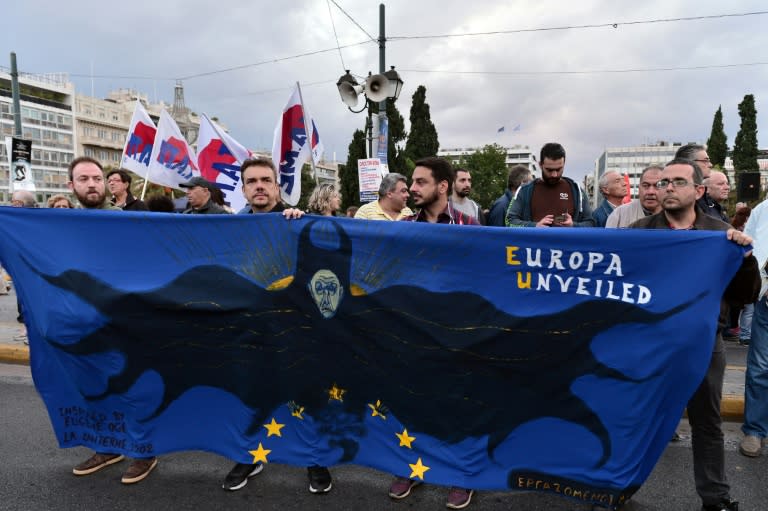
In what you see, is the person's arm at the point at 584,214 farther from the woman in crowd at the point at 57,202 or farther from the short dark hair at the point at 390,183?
the woman in crowd at the point at 57,202

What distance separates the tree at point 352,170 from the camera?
1223 inches

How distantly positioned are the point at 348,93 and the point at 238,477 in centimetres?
878

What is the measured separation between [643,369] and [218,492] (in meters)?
2.47

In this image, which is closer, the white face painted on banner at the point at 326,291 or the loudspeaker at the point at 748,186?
the white face painted on banner at the point at 326,291

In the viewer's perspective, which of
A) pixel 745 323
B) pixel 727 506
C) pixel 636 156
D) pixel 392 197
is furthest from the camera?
pixel 636 156

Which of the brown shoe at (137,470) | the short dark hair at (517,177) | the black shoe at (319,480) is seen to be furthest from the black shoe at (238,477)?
the short dark hair at (517,177)

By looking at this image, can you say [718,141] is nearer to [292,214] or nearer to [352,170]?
[352,170]

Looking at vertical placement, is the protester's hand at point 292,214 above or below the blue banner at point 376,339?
above

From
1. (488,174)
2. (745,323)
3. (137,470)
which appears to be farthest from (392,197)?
(488,174)

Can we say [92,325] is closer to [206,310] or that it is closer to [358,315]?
[206,310]

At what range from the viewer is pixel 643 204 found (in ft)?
14.4

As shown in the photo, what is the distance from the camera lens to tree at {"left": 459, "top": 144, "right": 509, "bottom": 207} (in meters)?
49.7

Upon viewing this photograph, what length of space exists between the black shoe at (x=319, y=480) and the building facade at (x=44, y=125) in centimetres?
7813

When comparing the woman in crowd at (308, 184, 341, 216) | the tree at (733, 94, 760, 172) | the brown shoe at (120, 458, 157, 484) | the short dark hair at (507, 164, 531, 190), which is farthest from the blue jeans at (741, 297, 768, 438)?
the tree at (733, 94, 760, 172)
